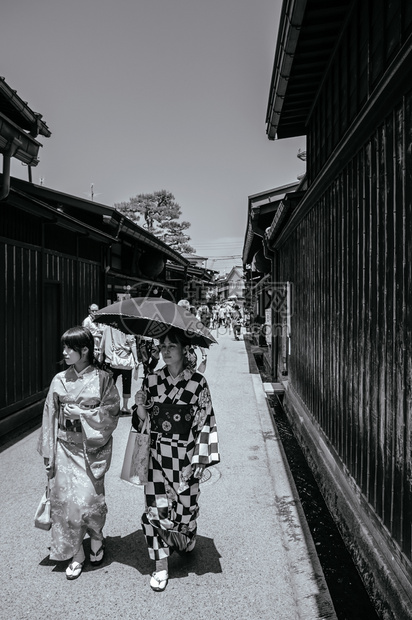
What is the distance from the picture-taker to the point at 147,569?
356cm

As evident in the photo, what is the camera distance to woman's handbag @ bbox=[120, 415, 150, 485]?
11.5 ft

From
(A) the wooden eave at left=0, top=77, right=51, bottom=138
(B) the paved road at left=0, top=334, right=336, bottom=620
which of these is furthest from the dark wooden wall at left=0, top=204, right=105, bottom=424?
(B) the paved road at left=0, top=334, right=336, bottom=620

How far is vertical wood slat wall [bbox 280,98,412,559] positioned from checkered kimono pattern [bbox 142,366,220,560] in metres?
1.27

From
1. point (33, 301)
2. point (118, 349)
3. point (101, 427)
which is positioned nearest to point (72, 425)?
point (101, 427)

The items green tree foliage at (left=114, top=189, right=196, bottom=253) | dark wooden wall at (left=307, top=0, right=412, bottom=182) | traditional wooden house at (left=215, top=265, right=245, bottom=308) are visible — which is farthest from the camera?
traditional wooden house at (left=215, top=265, right=245, bottom=308)

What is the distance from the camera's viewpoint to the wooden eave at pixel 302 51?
4008 mm

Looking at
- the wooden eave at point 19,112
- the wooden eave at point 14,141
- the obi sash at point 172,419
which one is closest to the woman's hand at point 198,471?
the obi sash at point 172,419

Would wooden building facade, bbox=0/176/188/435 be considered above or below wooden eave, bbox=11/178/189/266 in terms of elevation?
below

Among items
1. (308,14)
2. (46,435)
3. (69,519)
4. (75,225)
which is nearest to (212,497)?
(69,519)

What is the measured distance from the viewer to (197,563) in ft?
12.0

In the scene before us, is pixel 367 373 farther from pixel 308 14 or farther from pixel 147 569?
pixel 308 14

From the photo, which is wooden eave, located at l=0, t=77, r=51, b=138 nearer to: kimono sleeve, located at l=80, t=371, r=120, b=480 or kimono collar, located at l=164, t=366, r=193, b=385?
kimono sleeve, located at l=80, t=371, r=120, b=480

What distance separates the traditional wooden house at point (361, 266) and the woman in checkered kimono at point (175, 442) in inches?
52.8

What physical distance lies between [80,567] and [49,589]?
260mm
